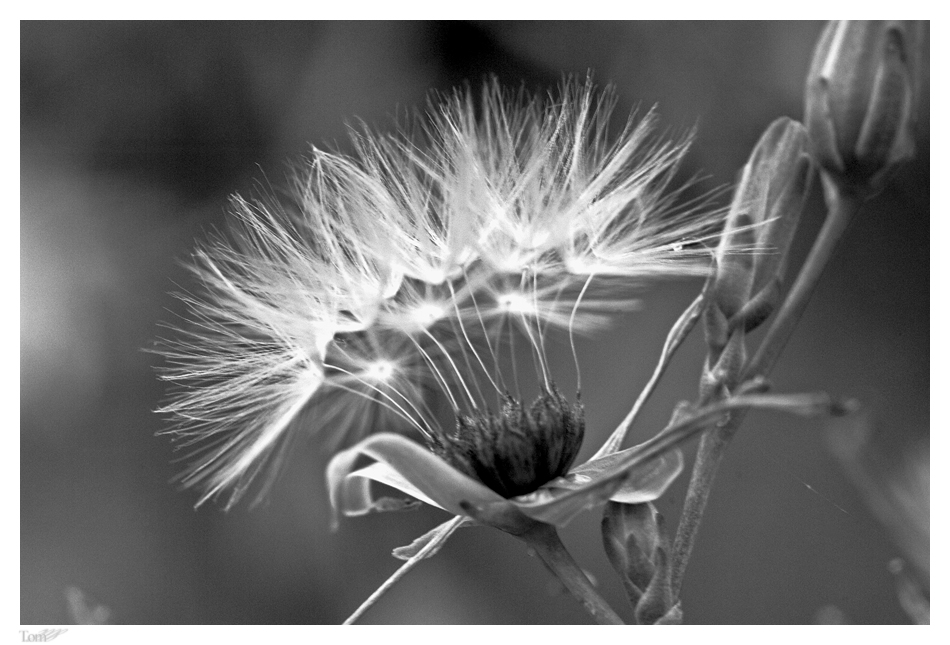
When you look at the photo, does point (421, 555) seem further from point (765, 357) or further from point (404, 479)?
point (765, 357)

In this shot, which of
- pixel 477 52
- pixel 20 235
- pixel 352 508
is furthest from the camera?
pixel 477 52

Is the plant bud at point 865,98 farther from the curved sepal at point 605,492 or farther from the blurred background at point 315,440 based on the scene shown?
the blurred background at point 315,440

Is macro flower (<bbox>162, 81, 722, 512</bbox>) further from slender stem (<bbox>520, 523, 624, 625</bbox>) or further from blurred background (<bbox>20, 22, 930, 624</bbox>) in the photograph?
blurred background (<bbox>20, 22, 930, 624</bbox>)

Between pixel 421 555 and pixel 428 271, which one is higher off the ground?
pixel 428 271

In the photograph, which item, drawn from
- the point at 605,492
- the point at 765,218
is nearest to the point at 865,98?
the point at 765,218

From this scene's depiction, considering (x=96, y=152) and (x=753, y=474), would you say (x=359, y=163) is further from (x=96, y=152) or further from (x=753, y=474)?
(x=753, y=474)

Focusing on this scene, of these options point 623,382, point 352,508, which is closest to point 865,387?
point 623,382

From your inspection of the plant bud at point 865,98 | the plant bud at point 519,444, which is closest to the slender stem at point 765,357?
the plant bud at point 865,98
